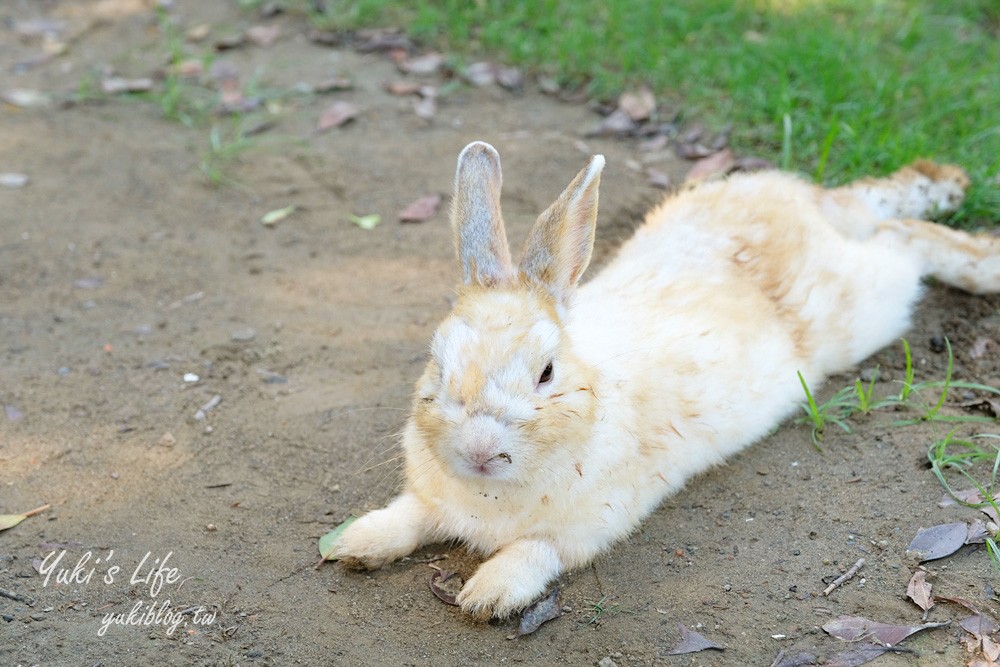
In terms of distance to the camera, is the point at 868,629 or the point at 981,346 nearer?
the point at 868,629

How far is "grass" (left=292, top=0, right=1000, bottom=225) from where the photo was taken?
5.03m

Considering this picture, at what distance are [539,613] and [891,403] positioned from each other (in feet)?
5.47

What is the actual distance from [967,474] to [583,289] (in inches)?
59.4

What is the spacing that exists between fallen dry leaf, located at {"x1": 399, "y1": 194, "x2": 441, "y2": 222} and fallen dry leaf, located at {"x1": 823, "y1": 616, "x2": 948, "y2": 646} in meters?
3.01

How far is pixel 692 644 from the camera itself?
2859mm

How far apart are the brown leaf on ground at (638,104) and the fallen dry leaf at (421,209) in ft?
4.17

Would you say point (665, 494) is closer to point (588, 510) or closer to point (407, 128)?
point (588, 510)

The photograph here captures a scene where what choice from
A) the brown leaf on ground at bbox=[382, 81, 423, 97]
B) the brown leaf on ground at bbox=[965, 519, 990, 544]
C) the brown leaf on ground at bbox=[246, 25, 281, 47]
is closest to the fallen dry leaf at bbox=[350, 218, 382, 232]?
the brown leaf on ground at bbox=[382, 81, 423, 97]

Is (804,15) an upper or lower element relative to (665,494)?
upper

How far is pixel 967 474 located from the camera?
333cm

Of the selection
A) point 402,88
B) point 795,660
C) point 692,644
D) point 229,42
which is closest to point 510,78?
point 402,88

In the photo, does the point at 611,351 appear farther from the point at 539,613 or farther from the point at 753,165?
the point at 753,165

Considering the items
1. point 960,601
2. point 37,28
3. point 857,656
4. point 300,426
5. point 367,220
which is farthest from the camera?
point 37,28

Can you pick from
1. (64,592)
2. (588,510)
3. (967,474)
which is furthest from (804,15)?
(64,592)
